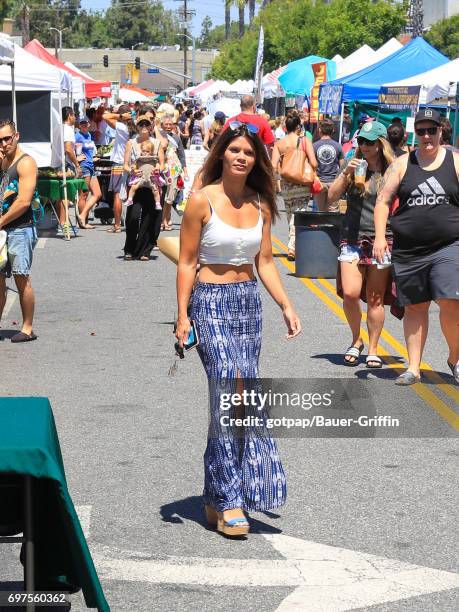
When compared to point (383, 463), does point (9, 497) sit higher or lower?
higher

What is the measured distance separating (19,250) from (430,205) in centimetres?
375

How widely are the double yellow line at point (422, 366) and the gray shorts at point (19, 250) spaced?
3.02 meters

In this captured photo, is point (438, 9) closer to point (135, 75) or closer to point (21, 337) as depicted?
point (135, 75)

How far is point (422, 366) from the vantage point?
993 centimetres

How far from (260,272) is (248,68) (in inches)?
3442

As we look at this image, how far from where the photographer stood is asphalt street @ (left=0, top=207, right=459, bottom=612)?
507cm

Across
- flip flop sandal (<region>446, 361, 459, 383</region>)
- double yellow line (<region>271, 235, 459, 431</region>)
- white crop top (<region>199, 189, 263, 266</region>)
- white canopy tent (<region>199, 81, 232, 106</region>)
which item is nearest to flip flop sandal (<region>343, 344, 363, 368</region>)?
double yellow line (<region>271, 235, 459, 431</region>)

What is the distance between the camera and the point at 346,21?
61844 millimetres

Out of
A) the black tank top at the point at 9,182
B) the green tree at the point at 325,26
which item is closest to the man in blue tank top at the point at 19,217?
the black tank top at the point at 9,182

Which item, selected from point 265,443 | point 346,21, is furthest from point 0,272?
point 346,21

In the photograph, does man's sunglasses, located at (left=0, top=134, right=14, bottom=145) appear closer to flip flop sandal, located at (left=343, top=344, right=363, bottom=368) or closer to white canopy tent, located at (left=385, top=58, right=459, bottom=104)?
flip flop sandal, located at (left=343, top=344, right=363, bottom=368)

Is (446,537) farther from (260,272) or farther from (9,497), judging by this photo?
(9,497)

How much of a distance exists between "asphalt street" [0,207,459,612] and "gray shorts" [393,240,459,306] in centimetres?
67

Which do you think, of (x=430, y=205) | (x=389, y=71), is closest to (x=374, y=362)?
(x=430, y=205)
